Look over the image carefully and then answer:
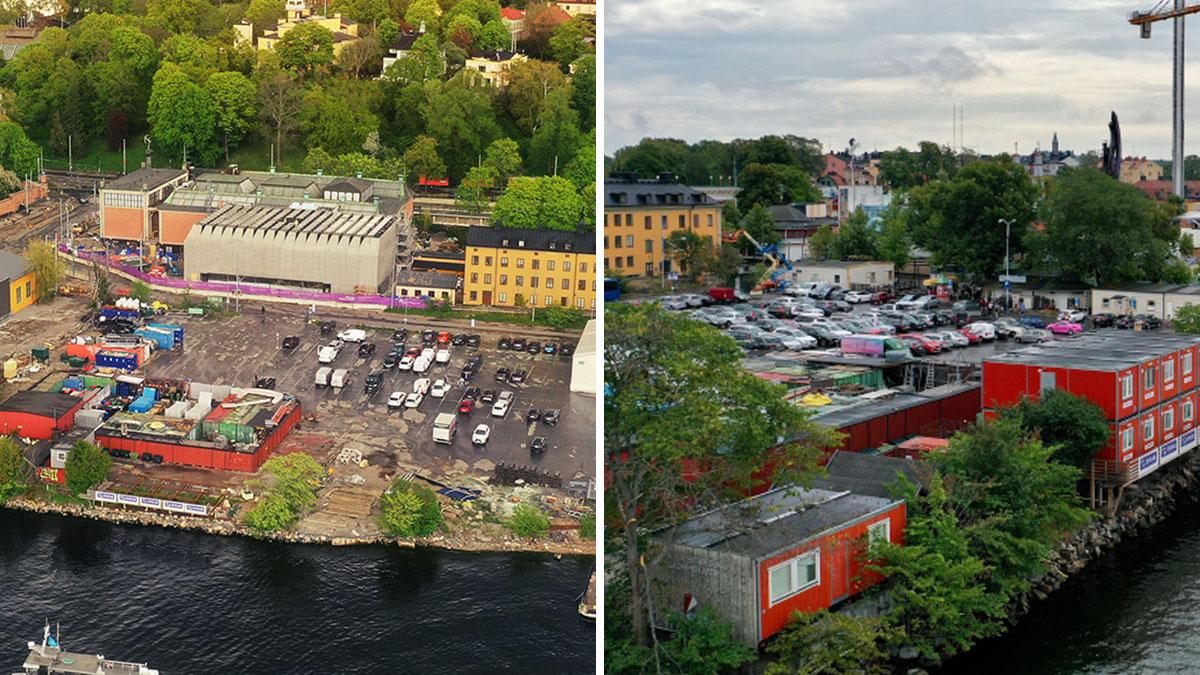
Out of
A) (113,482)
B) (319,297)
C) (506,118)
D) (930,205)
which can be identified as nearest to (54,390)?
(113,482)

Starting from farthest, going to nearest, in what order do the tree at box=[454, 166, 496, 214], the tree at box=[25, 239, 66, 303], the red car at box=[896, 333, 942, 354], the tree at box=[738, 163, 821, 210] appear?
1. the tree at box=[738, 163, 821, 210]
2. the tree at box=[454, 166, 496, 214]
3. the tree at box=[25, 239, 66, 303]
4. the red car at box=[896, 333, 942, 354]

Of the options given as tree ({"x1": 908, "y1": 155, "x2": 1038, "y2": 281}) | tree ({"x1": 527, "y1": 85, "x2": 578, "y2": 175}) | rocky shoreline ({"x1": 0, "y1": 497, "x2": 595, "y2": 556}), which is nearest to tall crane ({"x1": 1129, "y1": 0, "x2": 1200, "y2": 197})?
tree ({"x1": 908, "y1": 155, "x2": 1038, "y2": 281})

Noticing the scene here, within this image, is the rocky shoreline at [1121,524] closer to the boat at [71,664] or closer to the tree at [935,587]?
the tree at [935,587]

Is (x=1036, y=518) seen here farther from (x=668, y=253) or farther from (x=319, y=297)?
(x=319, y=297)

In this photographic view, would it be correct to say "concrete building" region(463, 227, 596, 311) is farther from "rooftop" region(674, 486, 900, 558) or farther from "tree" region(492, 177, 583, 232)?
"rooftop" region(674, 486, 900, 558)

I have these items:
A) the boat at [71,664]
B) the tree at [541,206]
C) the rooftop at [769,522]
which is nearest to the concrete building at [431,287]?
the tree at [541,206]

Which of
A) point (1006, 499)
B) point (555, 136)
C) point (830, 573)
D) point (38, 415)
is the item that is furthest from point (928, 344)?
point (38, 415)

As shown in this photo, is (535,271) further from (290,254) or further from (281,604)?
(281,604)
